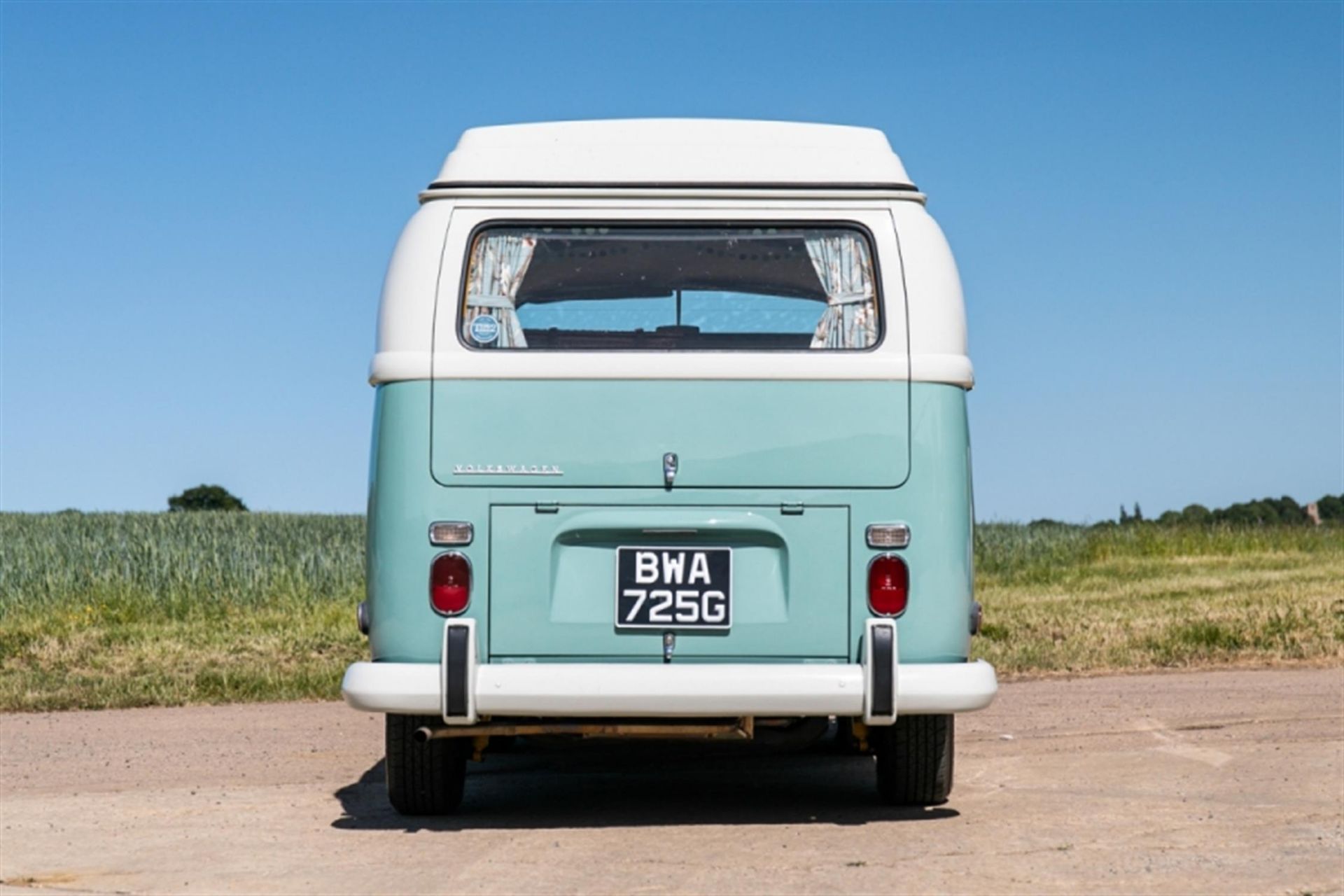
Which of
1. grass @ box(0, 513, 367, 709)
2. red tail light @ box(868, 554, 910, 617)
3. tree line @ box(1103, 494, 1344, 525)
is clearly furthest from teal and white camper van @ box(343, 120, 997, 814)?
tree line @ box(1103, 494, 1344, 525)

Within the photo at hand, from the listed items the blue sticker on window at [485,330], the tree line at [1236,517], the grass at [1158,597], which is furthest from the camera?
the tree line at [1236,517]

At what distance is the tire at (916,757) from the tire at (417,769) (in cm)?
168

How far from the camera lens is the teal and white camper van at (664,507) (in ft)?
20.9

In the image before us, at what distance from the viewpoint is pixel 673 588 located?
6406 millimetres

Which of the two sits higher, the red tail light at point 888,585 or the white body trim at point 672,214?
the white body trim at point 672,214

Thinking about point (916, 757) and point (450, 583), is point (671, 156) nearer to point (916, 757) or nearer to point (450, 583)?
point (450, 583)

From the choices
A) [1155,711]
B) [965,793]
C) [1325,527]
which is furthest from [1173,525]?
[965,793]

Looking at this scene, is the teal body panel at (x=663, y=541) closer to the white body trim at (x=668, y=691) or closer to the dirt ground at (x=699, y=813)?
the white body trim at (x=668, y=691)

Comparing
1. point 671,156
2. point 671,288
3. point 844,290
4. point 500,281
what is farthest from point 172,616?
point 844,290

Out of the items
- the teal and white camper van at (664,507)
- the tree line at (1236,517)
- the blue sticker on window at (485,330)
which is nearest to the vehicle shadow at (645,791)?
the teal and white camper van at (664,507)

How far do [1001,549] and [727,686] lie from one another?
22.6m

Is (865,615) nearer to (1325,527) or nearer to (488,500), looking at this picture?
(488,500)

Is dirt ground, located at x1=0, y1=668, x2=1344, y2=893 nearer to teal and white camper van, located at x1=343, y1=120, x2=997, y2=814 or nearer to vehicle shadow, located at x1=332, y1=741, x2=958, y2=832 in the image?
vehicle shadow, located at x1=332, y1=741, x2=958, y2=832

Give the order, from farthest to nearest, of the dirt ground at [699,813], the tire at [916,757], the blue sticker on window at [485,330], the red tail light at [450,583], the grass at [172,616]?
the grass at [172,616] < the tire at [916,757] < the blue sticker on window at [485,330] < the red tail light at [450,583] < the dirt ground at [699,813]
